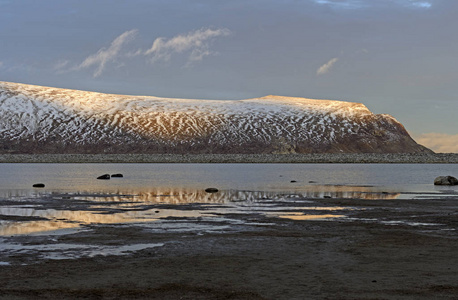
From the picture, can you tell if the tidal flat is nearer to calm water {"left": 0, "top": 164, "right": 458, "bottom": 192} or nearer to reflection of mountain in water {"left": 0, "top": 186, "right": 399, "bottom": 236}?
reflection of mountain in water {"left": 0, "top": 186, "right": 399, "bottom": 236}

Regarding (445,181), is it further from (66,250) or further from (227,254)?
(66,250)

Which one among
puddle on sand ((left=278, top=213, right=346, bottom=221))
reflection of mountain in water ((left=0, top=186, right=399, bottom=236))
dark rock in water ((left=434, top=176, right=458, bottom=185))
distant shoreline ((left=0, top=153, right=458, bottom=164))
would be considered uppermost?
distant shoreline ((left=0, top=153, right=458, bottom=164))

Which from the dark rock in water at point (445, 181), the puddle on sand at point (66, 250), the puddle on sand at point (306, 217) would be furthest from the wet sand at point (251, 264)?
the dark rock in water at point (445, 181)

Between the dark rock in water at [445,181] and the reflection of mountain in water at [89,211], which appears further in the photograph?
the dark rock in water at [445,181]

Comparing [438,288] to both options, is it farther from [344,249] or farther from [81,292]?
[81,292]

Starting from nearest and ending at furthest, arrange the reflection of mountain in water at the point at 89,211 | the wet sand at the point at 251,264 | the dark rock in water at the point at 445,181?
the wet sand at the point at 251,264 → the reflection of mountain in water at the point at 89,211 → the dark rock in water at the point at 445,181

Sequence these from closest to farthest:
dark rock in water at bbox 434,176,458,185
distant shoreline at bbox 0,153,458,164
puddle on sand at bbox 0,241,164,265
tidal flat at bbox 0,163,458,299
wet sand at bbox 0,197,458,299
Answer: wet sand at bbox 0,197,458,299, tidal flat at bbox 0,163,458,299, puddle on sand at bbox 0,241,164,265, dark rock in water at bbox 434,176,458,185, distant shoreline at bbox 0,153,458,164

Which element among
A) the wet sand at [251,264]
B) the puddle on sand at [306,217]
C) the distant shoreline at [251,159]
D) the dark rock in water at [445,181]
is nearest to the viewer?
the wet sand at [251,264]

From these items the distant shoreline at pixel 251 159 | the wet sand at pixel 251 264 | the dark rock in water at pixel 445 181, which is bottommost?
the wet sand at pixel 251 264

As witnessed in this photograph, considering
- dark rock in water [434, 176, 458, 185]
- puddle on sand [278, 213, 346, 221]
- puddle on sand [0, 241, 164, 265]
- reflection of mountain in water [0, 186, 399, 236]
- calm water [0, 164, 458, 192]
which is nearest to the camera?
puddle on sand [0, 241, 164, 265]

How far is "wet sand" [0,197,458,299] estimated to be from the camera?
11398mm

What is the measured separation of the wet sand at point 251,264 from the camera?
1140 centimetres

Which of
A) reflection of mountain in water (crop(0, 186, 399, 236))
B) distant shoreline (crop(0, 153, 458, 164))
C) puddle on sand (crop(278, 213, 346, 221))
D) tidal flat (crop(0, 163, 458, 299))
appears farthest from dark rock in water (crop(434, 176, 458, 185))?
distant shoreline (crop(0, 153, 458, 164))

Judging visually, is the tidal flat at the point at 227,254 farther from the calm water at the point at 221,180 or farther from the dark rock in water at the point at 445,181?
the dark rock in water at the point at 445,181
